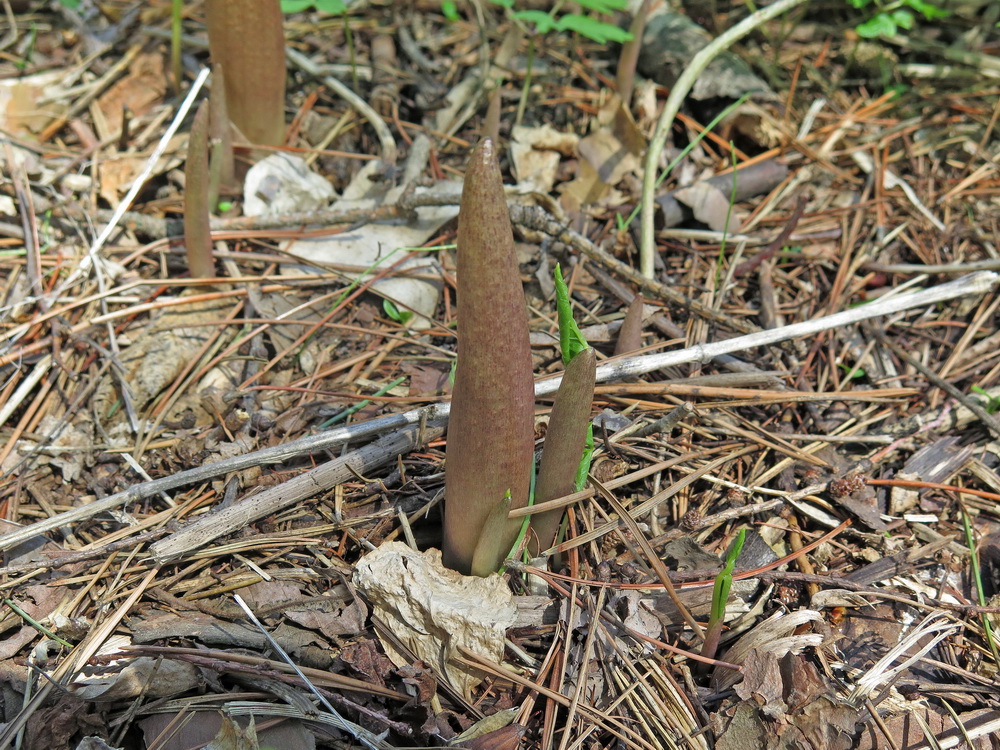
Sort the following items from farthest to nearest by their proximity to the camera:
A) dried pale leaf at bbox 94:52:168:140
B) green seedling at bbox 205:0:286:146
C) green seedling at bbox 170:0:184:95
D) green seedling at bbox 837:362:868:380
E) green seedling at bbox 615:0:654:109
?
1. dried pale leaf at bbox 94:52:168:140
2. green seedling at bbox 170:0:184:95
3. green seedling at bbox 615:0:654:109
4. green seedling at bbox 205:0:286:146
5. green seedling at bbox 837:362:868:380

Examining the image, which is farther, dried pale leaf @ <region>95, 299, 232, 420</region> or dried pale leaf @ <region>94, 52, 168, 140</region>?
dried pale leaf @ <region>94, 52, 168, 140</region>

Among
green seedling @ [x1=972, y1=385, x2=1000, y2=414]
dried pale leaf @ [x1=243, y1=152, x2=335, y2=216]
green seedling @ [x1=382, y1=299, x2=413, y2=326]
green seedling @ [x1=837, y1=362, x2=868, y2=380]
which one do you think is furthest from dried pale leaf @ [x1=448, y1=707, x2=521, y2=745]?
dried pale leaf @ [x1=243, y1=152, x2=335, y2=216]

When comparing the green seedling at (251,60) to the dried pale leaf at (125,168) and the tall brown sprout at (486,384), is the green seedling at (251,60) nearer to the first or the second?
the dried pale leaf at (125,168)

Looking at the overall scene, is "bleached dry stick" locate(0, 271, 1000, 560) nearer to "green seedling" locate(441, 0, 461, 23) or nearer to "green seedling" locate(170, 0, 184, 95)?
"green seedling" locate(170, 0, 184, 95)

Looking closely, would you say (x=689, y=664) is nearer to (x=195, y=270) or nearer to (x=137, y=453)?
(x=137, y=453)

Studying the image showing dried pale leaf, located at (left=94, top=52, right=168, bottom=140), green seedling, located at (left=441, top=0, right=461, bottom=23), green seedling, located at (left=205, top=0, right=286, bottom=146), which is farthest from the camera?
green seedling, located at (left=441, top=0, right=461, bottom=23)

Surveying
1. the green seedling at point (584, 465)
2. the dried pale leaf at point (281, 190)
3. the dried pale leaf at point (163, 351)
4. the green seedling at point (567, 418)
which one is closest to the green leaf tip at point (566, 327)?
→ the green seedling at point (567, 418)
